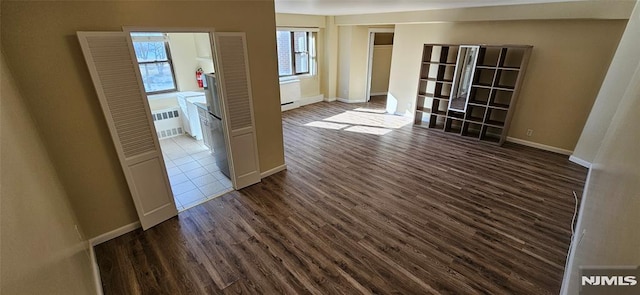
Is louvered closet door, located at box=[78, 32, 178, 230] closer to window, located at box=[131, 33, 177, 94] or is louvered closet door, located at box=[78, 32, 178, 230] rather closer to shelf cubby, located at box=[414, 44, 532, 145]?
window, located at box=[131, 33, 177, 94]

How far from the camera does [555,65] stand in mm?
4305

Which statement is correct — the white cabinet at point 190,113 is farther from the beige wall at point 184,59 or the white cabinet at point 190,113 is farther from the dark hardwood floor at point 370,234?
the dark hardwood floor at point 370,234

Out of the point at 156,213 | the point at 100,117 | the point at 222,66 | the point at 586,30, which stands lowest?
the point at 156,213

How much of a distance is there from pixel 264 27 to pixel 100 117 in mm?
1822

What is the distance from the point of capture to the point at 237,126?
318cm

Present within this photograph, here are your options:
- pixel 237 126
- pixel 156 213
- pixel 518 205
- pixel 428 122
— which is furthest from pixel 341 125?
pixel 156 213

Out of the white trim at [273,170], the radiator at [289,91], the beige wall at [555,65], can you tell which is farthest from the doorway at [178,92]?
the beige wall at [555,65]

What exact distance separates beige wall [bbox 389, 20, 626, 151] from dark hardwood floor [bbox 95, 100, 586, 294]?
25.4 inches

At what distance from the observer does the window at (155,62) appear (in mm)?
4918

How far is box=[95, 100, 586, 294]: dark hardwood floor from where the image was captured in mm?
2193

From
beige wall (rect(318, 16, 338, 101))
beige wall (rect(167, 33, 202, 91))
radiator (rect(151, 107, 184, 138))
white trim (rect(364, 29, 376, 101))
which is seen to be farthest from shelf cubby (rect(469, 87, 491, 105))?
radiator (rect(151, 107, 184, 138))

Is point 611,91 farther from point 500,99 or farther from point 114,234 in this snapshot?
point 114,234

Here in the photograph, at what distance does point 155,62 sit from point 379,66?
6256mm

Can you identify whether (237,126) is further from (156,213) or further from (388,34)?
(388,34)
